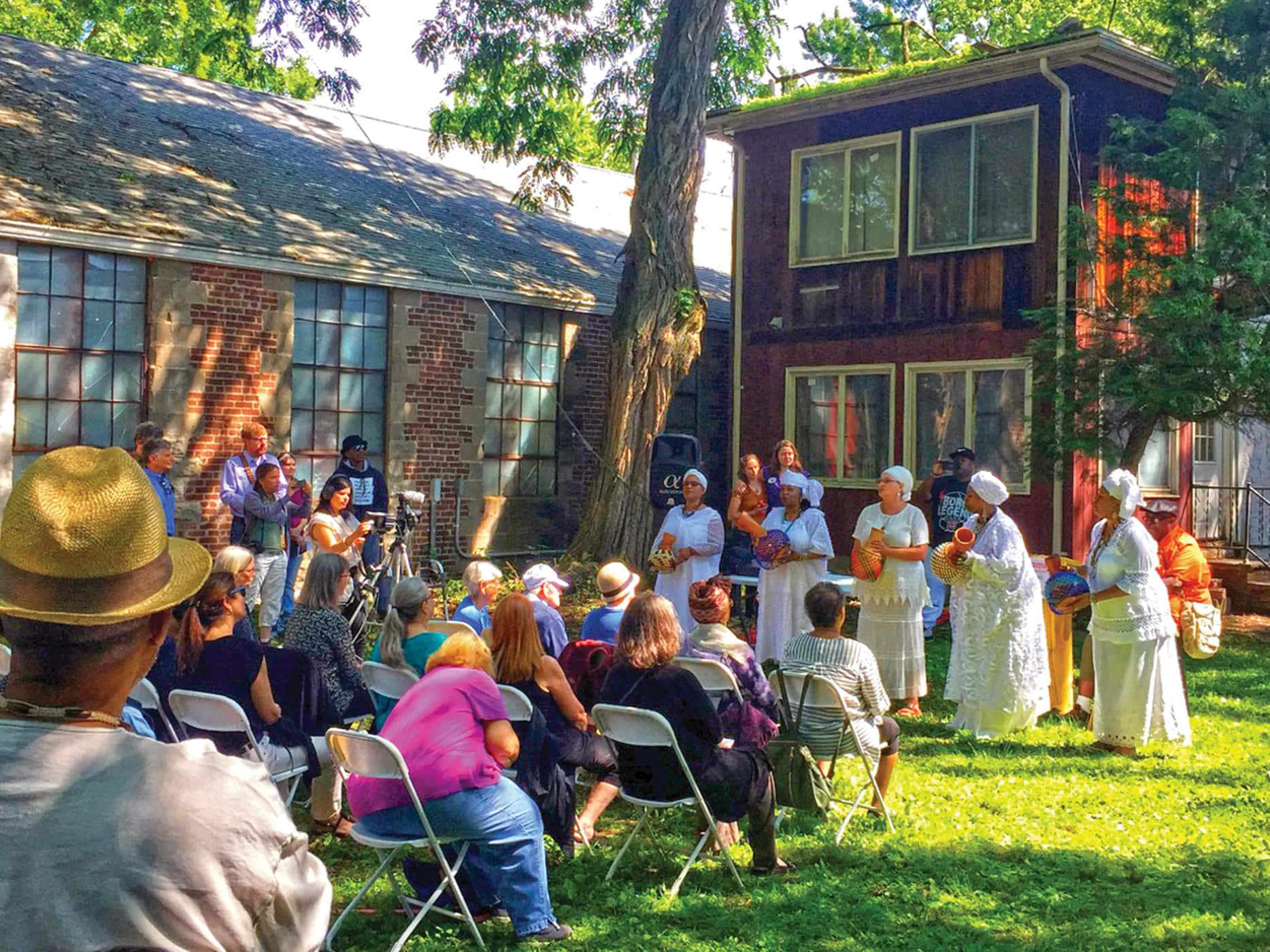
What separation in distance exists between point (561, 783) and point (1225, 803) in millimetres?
3721

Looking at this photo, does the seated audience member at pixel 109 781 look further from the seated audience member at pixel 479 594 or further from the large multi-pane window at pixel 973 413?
the large multi-pane window at pixel 973 413

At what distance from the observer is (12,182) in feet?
42.1

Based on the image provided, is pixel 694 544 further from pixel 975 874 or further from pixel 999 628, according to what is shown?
pixel 975 874

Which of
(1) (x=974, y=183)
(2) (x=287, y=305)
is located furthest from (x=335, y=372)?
(1) (x=974, y=183)

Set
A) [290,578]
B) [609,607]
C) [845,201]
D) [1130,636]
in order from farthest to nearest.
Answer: [845,201]
[290,578]
[1130,636]
[609,607]

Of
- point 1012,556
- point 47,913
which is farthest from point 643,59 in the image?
point 47,913

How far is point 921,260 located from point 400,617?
35.1 ft

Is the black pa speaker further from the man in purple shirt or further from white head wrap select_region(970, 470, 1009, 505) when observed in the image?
white head wrap select_region(970, 470, 1009, 505)

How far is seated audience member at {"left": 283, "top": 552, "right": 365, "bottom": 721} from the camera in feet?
20.4

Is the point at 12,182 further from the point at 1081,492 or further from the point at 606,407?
the point at 1081,492

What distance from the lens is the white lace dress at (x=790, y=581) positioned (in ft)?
32.6

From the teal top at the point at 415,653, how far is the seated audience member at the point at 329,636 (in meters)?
0.11

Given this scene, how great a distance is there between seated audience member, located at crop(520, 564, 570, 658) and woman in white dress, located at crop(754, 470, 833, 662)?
281cm

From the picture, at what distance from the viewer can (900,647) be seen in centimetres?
911
